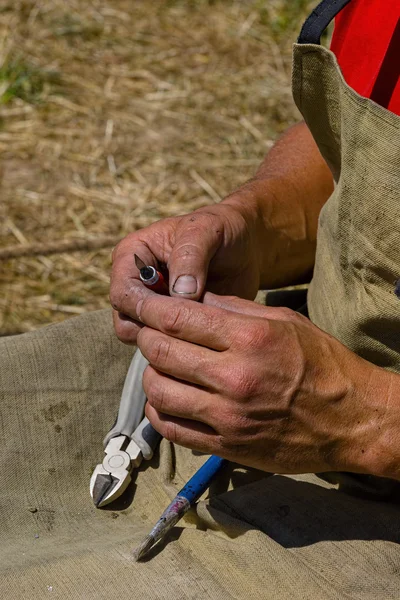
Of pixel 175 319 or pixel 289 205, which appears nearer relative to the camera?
pixel 175 319

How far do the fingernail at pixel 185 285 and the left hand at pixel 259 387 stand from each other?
3 centimetres

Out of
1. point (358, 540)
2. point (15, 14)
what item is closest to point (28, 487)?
point (358, 540)

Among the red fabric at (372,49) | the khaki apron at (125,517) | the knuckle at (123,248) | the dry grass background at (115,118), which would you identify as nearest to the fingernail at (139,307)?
the knuckle at (123,248)

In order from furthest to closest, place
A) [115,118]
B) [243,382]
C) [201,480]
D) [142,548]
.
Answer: [115,118] → [201,480] → [142,548] → [243,382]

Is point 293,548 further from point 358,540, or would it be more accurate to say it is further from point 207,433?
point 207,433

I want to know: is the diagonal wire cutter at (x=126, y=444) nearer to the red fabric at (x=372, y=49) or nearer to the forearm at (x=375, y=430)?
the forearm at (x=375, y=430)

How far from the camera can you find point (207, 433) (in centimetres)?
97

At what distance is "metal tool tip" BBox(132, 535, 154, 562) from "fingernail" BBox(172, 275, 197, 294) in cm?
31

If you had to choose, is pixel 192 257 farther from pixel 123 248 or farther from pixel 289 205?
pixel 289 205

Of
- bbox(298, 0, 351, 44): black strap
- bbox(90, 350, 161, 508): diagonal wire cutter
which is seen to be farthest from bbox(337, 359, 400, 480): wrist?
bbox(298, 0, 351, 44): black strap

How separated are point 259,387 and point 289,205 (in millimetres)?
535

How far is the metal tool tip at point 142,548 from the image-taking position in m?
1.03

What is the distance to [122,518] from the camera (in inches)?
46.3

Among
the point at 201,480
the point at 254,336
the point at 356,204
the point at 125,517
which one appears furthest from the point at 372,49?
the point at 125,517
